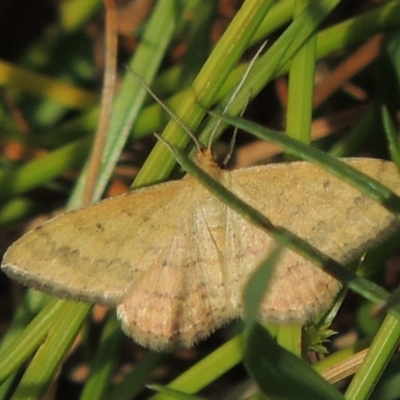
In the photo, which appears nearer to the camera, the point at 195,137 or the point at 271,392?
the point at 271,392

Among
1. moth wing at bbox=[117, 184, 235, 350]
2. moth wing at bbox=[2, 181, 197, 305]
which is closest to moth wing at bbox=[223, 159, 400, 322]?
moth wing at bbox=[117, 184, 235, 350]

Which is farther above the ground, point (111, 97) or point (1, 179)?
point (111, 97)

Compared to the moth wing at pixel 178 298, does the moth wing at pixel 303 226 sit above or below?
above

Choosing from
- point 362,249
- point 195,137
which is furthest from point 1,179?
point 362,249

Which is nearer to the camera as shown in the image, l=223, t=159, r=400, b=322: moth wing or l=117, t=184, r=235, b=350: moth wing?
l=223, t=159, r=400, b=322: moth wing

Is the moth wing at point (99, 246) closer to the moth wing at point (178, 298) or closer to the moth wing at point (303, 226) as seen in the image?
the moth wing at point (178, 298)

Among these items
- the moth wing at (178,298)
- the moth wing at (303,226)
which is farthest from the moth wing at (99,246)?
the moth wing at (303,226)

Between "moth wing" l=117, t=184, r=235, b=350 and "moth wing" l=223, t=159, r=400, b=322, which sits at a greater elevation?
"moth wing" l=223, t=159, r=400, b=322

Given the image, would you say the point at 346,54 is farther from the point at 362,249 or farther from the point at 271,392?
the point at 271,392

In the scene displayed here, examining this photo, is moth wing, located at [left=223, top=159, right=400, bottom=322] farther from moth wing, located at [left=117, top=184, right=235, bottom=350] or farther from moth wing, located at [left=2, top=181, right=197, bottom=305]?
moth wing, located at [left=2, top=181, right=197, bottom=305]

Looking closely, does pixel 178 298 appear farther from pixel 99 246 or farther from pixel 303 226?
pixel 303 226

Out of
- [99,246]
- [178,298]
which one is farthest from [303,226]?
[99,246]
